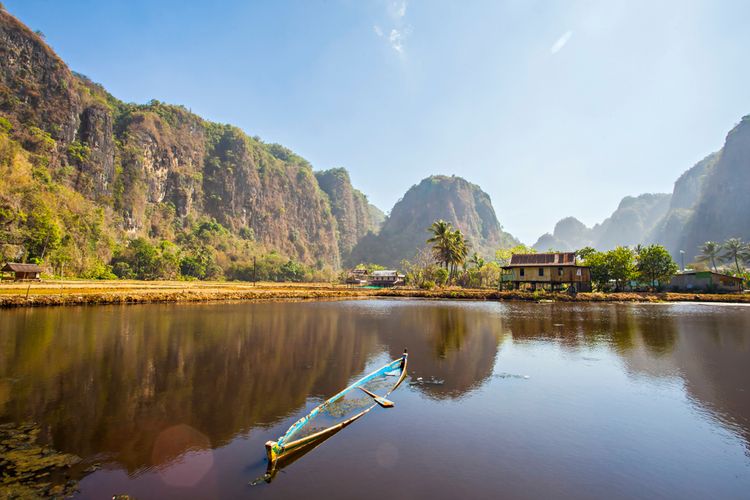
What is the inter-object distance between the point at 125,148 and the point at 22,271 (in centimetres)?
9464

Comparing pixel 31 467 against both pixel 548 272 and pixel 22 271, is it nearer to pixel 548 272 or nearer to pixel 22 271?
pixel 548 272

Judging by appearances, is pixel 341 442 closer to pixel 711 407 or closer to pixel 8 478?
pixel 8 478

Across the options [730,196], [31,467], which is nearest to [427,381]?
[31,467]

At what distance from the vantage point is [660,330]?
27.6 meters

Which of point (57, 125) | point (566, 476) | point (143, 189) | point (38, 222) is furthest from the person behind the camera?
point (143, 189)

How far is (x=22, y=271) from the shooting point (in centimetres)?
5884

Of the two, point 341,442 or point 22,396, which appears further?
point 22,396

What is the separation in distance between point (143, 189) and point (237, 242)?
139ft

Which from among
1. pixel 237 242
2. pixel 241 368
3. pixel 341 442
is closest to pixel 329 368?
pixel 241 368

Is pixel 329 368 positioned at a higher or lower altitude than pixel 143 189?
lower

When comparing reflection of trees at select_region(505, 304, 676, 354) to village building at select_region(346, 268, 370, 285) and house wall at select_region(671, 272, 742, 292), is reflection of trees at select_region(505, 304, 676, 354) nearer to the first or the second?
house wall at select_region(671, 272, 742, 292)

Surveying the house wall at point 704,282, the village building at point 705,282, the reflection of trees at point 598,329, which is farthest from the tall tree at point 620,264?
the reflection of trees at point 598,329

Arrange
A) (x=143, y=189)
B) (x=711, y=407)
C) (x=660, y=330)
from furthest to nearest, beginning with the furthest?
(x=143, y=189) < (x=660, y=330) < (x=711, y=407)

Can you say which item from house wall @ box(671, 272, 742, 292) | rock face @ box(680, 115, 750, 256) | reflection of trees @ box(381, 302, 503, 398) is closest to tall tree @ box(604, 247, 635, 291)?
house wall @ box(671, 272, 742, 292)
